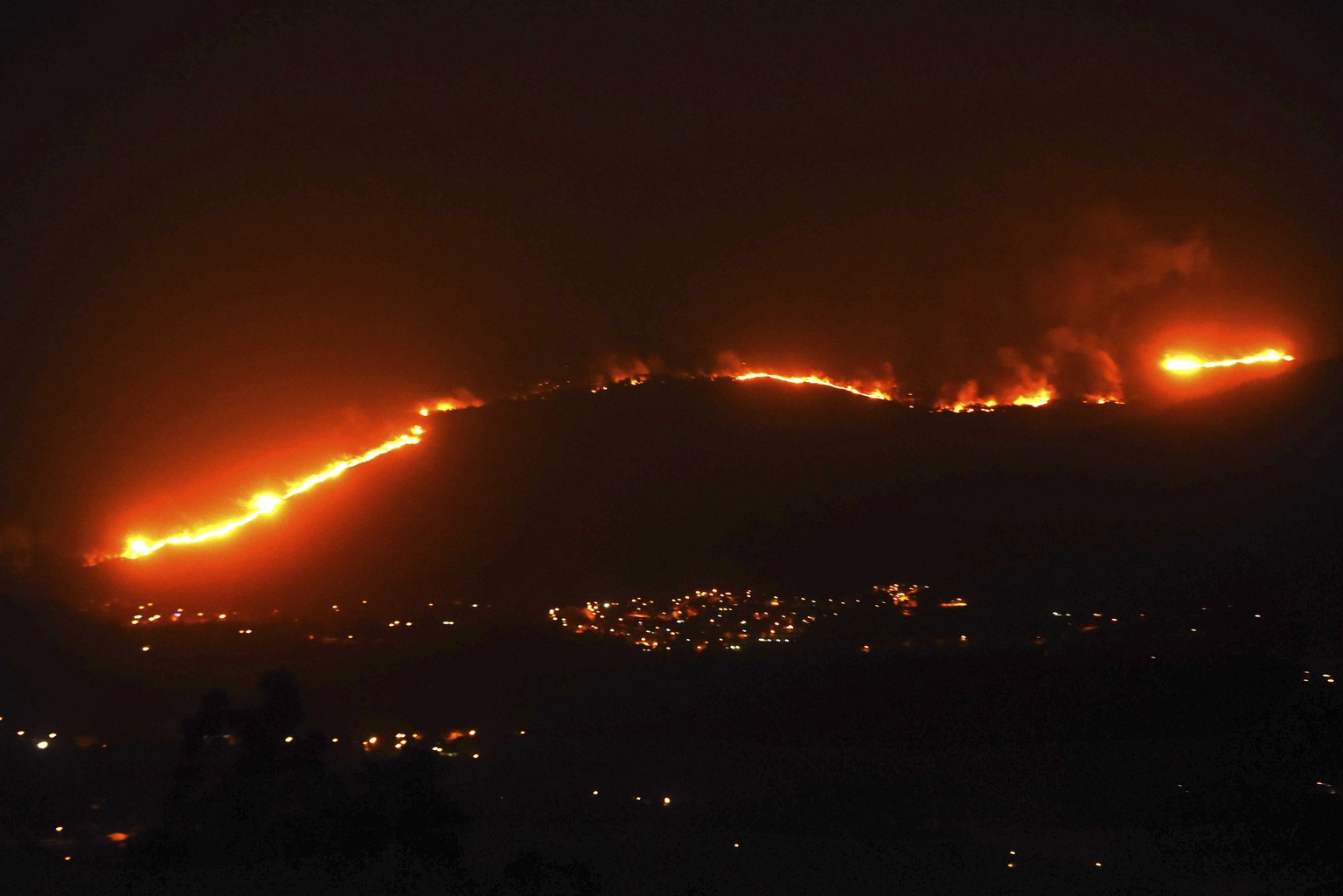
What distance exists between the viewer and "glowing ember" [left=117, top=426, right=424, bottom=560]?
615cm

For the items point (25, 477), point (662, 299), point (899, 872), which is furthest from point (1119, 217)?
point (25, 477)

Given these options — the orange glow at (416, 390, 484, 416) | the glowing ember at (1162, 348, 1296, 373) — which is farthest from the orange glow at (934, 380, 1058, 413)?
the orange glow at (416, 390, 484, 416)

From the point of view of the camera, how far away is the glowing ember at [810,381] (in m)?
6.73

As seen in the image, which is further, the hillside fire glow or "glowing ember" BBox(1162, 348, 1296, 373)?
"glowing ember" BBox(1162, 348, 1296, 373)

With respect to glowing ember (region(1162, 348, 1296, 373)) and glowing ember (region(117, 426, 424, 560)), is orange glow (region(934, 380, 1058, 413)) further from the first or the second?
glowing ember (region(117, 426, 424, 560))

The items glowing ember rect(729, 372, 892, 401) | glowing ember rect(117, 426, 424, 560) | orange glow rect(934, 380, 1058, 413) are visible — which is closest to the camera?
glowing ember rect(117, 426, 424, 560)

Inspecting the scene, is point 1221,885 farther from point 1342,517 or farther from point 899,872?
point 1342,517

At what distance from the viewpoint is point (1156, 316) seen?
7.05 meters

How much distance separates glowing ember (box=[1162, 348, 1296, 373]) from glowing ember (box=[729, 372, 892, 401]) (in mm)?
2065

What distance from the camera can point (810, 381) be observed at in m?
6.86

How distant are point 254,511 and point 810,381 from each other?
3855 mm

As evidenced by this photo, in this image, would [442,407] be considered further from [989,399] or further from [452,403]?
[989,399]


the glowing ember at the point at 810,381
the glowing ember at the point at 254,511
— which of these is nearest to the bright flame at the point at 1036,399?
the glowing ember at the point at 810,381

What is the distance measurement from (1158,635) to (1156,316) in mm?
2937
